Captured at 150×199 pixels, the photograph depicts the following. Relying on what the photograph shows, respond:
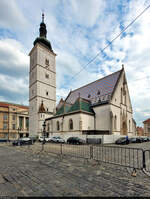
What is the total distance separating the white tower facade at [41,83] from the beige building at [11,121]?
22.2 m

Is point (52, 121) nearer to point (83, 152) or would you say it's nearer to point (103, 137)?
point (103, 137)

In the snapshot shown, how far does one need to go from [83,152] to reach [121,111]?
2608cm

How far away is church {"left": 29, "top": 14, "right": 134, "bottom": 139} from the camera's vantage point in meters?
29.6

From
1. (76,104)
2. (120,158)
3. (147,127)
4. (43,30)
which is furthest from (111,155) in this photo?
(147,127)

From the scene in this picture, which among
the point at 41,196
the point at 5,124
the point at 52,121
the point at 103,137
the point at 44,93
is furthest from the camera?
the point at 5,124

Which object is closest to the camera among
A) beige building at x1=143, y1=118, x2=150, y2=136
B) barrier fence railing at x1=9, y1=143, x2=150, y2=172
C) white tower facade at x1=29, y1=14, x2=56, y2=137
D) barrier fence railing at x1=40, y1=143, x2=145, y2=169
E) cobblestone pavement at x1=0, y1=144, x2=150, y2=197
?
cobblestone pavement at x1=0, y1=144, x2=150, y2=197

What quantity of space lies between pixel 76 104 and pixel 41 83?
16.9m

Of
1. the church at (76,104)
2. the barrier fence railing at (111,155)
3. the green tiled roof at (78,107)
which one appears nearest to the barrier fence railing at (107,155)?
the barrier fence railing at (111,155)

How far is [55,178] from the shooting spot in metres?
5.07

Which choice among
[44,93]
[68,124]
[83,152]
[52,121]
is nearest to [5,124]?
[44,93]

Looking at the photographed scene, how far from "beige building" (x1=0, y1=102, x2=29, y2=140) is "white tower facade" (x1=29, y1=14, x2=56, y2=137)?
22226 mm

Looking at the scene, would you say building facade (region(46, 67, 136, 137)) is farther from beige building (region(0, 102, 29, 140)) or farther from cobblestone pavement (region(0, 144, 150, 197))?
beige building (region(0, 102, 29, 140))

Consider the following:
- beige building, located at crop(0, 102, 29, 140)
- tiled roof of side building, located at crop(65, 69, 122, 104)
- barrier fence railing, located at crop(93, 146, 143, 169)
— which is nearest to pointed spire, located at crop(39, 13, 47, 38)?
tiled roof of side building, located at crop(65, 69, 122, 104)

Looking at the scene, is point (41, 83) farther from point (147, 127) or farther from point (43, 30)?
point (147, 127)
